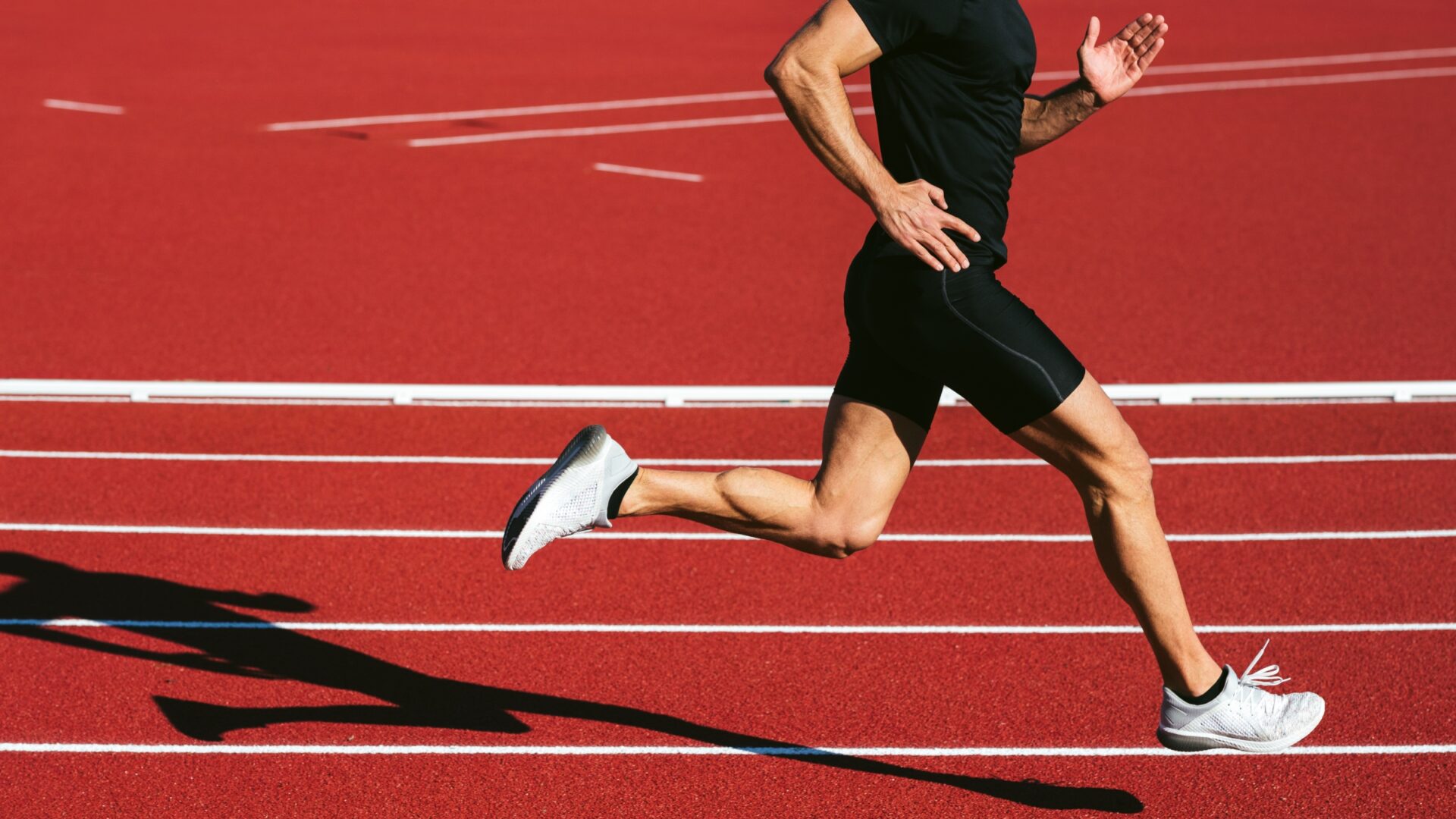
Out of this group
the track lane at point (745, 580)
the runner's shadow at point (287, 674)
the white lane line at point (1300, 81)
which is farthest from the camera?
the white lane line at point (1300, 81)

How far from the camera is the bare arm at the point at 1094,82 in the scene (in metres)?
3.65

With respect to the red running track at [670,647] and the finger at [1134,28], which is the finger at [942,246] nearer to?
the finger at [1134,28]

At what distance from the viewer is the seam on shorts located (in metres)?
3.04

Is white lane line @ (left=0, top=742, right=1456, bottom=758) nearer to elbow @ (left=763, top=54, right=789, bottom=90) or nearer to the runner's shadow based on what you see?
the runner's shadow

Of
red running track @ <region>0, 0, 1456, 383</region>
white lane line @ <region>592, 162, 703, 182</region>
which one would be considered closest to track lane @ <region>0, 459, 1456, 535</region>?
red running track @ <region>0, 0, 1456, 383</region>

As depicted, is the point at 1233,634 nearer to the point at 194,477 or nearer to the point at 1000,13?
the point at 1000,13

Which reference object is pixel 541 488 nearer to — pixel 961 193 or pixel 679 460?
pixel 961 193

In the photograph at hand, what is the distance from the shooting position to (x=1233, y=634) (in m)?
4.52

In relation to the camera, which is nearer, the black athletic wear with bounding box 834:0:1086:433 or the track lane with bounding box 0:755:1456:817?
the black athletic wear with bounding box 834:0:1086:433

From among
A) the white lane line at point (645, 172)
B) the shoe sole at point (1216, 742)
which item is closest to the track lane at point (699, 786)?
the shoe sole at point (1216, 742)

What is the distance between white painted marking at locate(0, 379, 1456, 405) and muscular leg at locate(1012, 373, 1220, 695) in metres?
3.38

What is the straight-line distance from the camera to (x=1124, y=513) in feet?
10.3

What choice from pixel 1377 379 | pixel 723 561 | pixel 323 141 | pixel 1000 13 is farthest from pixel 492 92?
pixel 1000 13

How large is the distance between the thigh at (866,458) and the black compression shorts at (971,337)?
18 centimetres
